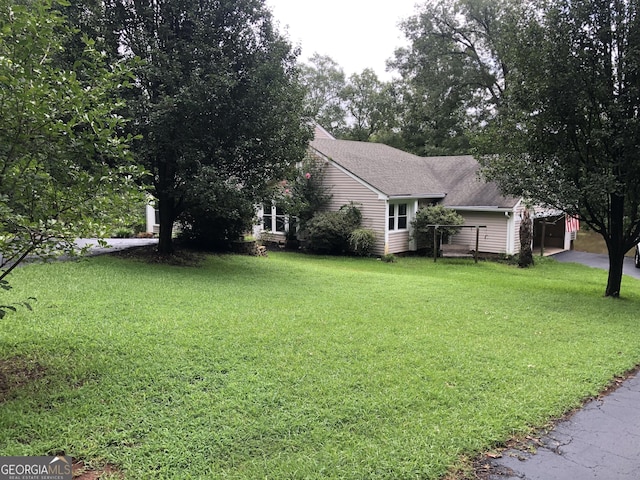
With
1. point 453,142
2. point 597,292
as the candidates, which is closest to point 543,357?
point 597,292

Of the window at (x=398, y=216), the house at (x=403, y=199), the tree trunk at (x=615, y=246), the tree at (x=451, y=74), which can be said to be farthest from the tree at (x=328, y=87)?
the tree trunk at (x=615, y=246)

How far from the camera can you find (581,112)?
9633 mm

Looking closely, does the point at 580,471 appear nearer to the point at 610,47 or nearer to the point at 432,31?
the point at 610,47

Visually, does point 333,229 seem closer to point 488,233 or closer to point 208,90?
point 488,233

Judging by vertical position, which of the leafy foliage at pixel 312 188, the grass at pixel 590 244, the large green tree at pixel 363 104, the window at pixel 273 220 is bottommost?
the grass at pixel 590 244

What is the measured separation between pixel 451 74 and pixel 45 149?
97.5 ft

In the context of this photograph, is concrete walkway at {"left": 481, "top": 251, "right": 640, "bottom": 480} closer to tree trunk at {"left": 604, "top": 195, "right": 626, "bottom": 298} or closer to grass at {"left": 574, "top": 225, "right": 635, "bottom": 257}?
tree trunk at {"left": 604, "top": 195, "right": 626, "bottom": 298}

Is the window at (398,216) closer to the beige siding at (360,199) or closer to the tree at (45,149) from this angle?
the beige siding at (360,199)

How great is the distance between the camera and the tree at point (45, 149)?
3557mm

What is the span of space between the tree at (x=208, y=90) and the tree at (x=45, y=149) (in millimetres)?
5987

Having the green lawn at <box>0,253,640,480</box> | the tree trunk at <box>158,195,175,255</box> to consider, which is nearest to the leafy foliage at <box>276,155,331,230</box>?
the tree trunk at <box>158,195,175,255</box>

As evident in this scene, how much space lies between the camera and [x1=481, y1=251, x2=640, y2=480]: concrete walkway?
3.24 m

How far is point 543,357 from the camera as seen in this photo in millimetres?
5539

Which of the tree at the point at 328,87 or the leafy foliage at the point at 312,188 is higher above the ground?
the tree at the point at 328,87
